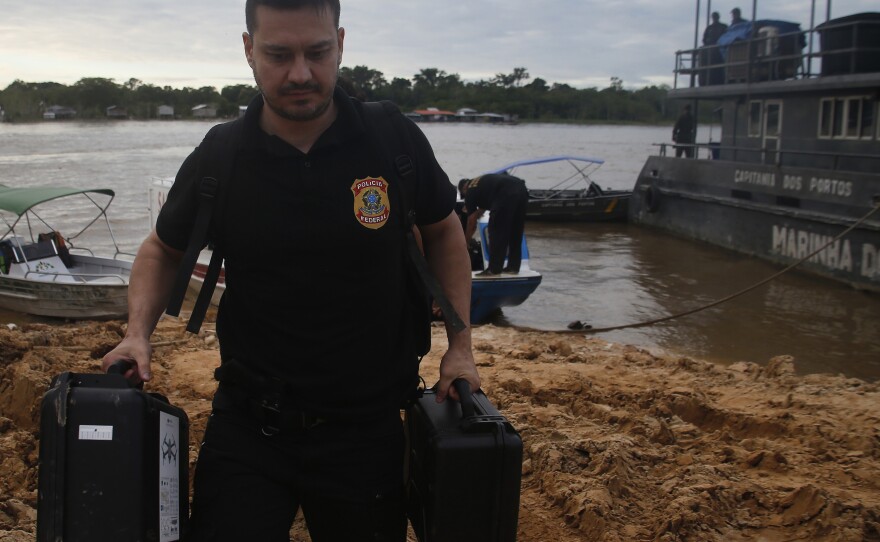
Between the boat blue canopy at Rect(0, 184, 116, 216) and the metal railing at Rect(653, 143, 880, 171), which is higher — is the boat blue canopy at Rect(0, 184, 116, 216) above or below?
below

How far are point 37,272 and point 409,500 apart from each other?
1139cm

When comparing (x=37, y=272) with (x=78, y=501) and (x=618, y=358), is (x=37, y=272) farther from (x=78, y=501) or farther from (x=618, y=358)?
(x=78, y=501)

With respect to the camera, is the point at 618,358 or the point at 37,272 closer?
the point at 618,358

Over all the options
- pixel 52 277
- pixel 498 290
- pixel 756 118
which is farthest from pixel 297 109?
pixel 756 118

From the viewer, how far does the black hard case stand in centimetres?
201

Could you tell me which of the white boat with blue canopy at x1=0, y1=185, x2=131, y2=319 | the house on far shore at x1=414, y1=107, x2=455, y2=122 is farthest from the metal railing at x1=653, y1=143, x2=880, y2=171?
the house on far shore at x1=414, y1=107, x2=455, y2=122

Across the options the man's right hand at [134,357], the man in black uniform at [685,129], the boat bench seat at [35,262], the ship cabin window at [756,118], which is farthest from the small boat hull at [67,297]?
the man in black uniform at [685,129]

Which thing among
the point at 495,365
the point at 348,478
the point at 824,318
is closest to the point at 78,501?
the point at 348,478

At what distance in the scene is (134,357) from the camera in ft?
7.44

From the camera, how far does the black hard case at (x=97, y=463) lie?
79.1 inches

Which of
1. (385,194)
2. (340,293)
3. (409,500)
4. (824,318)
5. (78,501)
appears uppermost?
(385,194)

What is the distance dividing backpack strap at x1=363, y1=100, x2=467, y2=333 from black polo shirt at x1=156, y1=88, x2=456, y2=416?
30 millimetres

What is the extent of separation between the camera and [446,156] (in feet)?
177

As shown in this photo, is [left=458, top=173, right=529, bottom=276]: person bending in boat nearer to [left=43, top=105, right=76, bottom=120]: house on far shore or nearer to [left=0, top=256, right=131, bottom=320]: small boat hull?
[left=0, top=256, right=131, bottom=320]: small boat hull
